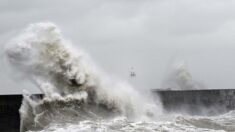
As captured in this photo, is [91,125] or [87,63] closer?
[91,125]

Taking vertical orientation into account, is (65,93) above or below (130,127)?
above

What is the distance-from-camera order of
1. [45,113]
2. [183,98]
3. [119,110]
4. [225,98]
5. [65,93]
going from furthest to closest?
1. [225,98]
2. [183,98]
3. [119,110]
4. [65,93]
5. [45,113]

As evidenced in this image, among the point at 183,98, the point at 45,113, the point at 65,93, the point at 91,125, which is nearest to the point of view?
the point at 91,125

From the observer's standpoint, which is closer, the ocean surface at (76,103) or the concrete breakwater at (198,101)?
the ocean surface at (76,103)

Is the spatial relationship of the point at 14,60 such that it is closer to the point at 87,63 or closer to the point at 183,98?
the point at 87,63

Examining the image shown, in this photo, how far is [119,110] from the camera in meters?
18.1

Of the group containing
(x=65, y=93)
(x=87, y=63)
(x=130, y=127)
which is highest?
(x=87, y=63)

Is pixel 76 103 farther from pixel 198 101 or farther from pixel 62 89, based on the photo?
pixel 198 101

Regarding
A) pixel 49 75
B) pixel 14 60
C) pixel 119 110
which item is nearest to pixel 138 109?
pixel 119 110

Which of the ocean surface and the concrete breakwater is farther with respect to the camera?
the concrete breakwater

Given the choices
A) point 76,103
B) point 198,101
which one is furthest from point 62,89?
point 198,101

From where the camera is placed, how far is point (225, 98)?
883 inches

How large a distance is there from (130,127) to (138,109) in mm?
4410

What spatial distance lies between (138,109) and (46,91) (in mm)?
4396
